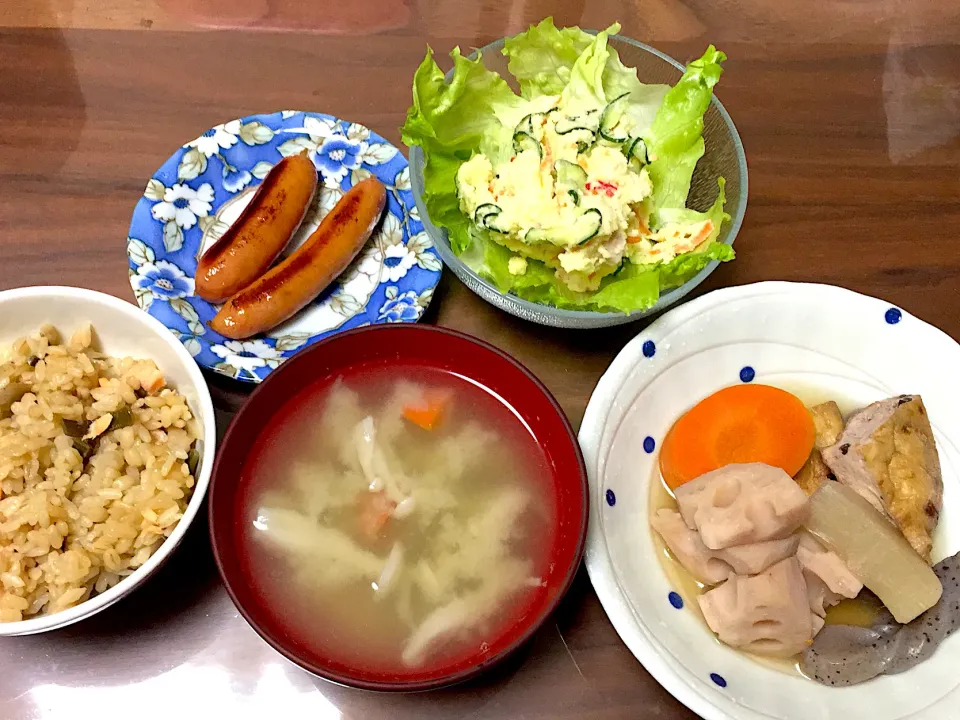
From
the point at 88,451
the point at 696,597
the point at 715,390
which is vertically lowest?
the point at 696,597

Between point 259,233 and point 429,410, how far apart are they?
0.61m

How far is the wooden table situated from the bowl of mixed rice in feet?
0.75

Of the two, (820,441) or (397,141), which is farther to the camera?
(397,141)

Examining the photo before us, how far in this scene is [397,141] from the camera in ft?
6.64

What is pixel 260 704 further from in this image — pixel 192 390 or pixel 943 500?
pixel 943 500

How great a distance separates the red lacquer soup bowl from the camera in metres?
1.22

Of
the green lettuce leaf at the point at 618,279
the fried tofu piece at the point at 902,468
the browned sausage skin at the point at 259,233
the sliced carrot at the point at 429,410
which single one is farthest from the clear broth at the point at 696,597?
the browned sausage skin at the point at 259,233

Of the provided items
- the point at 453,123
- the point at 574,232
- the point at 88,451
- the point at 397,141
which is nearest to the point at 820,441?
the point at 574,232

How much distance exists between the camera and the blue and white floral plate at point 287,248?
168 centimetres

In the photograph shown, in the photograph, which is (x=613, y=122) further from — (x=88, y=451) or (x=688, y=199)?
(x=88, y=451)

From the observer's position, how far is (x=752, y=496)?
55.7 inches

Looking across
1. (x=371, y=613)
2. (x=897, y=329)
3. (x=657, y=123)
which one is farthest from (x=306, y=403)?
(x=897, y=329)

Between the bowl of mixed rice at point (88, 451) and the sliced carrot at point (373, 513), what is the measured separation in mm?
290

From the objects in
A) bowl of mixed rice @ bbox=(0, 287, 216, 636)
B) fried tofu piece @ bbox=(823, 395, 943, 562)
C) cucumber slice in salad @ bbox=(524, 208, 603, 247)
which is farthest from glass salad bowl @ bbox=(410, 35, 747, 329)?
bowl of mixed rice @ bbox=(0, 287, 216, 636)
